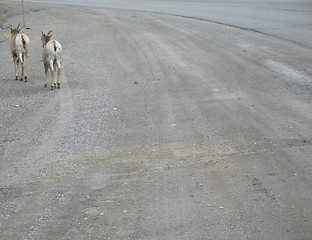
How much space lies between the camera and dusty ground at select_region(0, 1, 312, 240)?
25.9 feet

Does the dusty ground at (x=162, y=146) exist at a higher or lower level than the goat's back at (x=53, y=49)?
lower

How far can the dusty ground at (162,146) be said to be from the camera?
7.91m

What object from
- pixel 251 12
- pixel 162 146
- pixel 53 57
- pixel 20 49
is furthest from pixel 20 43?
pixel 251 12

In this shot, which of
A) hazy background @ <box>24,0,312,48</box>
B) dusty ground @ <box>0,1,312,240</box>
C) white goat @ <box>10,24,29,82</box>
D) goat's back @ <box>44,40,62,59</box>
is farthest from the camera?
hazy background @ <box>24,0,312,48</box>

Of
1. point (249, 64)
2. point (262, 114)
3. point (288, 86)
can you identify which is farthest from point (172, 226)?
point (249, 64)

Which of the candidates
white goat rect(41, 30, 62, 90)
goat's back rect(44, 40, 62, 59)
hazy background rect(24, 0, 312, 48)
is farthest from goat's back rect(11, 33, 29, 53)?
hazy background rect(24, 0, 312, 48)

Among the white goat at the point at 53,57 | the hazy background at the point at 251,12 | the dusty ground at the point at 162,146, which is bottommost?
the dusty ground at the point at 162,146

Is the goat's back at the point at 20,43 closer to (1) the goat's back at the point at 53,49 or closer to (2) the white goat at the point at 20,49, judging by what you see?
(2) the white goat at the point at 20,49

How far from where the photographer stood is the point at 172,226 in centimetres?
772

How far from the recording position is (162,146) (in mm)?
10711

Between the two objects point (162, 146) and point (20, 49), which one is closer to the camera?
point (162, 146)

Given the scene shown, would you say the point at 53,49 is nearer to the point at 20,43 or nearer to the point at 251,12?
the point at 20,43

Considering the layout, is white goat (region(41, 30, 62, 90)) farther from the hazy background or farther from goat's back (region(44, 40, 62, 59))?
the hazy background

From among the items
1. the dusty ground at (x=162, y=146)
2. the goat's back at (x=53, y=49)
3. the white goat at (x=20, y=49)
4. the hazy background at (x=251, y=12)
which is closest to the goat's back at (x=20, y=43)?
the white goat at (x=20, y=49)
